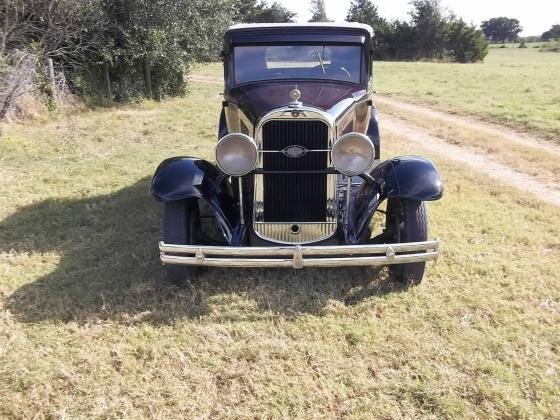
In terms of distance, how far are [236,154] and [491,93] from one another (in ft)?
45.7

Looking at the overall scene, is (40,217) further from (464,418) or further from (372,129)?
(464,418)

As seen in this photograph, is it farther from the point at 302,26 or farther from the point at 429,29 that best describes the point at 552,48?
the point at 302,26

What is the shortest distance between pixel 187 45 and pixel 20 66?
16.9ft

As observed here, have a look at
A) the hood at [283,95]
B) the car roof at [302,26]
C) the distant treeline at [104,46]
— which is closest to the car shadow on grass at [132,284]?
the hood at [283,95]

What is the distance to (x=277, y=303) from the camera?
11.4 feet

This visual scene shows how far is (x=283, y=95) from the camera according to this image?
3926 mm

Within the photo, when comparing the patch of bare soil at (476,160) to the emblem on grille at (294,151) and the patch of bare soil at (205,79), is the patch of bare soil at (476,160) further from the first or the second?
the patch of bare soil at (205,79)

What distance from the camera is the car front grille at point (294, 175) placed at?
140 inches

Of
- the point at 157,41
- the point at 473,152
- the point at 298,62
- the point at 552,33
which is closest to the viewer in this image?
the point at 298,62

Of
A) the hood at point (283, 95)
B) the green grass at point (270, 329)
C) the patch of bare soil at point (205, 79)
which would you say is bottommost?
the green grass at point (270, 329)

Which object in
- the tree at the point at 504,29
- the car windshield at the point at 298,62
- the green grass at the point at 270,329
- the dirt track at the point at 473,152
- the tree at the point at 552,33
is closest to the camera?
the green grass at the point at 270,329

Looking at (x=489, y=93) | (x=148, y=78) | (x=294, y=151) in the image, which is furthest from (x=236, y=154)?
(x=489, y=93)

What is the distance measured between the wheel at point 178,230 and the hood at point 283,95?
87cm

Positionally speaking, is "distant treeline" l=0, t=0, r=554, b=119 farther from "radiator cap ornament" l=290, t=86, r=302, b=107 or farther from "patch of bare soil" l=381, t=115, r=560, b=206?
"radiator cap ornament" l=290, t=86, r=302, b=107
